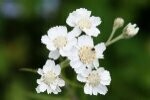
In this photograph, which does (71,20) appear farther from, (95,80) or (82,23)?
(95,80)

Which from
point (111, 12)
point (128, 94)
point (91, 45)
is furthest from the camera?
point (111, 12)

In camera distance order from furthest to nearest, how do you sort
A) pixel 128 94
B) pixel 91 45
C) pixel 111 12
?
pixel 111 12 → pixel 128 94 → pixel 91 45

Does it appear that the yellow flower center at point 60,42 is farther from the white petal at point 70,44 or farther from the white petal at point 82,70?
the white petal at point 82,70

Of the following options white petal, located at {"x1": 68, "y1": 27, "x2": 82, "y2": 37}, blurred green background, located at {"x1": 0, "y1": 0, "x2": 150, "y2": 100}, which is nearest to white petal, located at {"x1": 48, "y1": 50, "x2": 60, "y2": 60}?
white petal, located at {"x1": 68, "y1": 27, "x2": 82, "y2": 37}

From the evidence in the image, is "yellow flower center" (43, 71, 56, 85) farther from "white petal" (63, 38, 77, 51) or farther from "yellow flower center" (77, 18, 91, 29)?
"yellow flower center" (77, 18, 91, 29)

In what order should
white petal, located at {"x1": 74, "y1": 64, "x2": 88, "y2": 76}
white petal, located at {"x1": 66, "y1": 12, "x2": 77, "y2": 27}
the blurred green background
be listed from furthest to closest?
the blurred green background, white petal, located at {"x1": 66, "y1": 12, "x2": 77, "y2": 27}, white petal, located at {"x1": 74, "y1": 64, "x2": 88, "y2": 76}

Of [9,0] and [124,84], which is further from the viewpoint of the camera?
[9,0]

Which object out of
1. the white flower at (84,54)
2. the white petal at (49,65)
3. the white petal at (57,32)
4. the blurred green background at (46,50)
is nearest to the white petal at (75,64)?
the white flower at (84,54)

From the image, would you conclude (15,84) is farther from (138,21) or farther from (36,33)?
(138,21)

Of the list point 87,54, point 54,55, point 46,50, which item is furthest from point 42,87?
point 46,50

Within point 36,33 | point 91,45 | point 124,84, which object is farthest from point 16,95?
point 91,45
